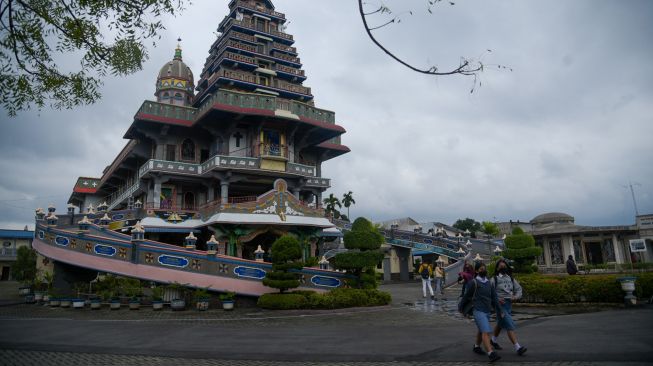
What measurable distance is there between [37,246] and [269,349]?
15638 millimetres

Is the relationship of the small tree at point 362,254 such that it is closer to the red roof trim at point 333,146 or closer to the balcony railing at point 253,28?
the red roof trim at point 333,146

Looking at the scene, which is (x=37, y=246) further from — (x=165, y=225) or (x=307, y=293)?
(x=307, y=293)

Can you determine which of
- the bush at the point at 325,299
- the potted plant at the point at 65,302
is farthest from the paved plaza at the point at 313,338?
the potted plant at the point at 65,302

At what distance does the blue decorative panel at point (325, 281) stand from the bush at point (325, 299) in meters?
1.60

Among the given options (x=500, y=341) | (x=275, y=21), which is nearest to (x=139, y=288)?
(x=500, y=341)

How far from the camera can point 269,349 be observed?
341 inches

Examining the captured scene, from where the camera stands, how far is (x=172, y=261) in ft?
56.3

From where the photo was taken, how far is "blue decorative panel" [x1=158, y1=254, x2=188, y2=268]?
17.1m

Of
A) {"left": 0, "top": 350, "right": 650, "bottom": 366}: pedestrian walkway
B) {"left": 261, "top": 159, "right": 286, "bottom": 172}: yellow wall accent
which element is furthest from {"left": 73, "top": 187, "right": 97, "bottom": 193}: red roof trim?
{"left": 0, "top": 350, "right": 650, "bottom": 366}: pedestrian walkway

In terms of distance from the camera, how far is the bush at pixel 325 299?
1584 cm

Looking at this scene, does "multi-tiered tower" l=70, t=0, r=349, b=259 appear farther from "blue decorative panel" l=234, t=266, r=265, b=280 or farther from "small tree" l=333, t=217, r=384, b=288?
"small tree" l=333, t=217, r=384, b=288

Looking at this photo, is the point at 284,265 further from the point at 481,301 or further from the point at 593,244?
the point at 593,244

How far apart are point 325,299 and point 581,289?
29.8 feet

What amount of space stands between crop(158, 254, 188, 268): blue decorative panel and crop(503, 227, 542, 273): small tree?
1528cm
